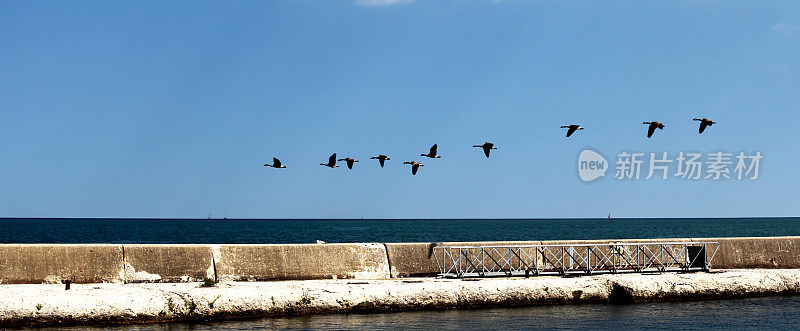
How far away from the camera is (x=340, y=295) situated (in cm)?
1390

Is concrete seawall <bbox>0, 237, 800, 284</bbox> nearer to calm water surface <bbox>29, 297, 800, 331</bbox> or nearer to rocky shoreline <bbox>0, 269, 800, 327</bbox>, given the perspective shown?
rocky shoreline <bbox>0, 269, 800, 327</bbox>

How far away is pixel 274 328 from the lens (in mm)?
12727

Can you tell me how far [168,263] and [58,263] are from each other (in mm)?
1805

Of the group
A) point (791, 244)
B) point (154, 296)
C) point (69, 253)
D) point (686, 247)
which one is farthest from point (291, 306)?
point (791, 244)

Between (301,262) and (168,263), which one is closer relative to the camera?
(168,263)

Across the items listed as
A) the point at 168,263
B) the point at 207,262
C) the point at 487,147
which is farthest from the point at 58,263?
the point at 487,147

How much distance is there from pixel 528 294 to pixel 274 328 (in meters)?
4.84

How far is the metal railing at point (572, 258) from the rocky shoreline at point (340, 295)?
738mm

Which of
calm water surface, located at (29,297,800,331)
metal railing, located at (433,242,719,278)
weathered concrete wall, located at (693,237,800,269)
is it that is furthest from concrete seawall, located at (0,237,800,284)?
weathered concrete wall, located at (693,237,800,269)

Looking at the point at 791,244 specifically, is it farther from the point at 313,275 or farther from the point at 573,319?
the point at 313,275

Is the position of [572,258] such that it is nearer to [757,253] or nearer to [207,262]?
[757,253]

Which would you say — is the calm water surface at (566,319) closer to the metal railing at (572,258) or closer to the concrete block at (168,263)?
the metal railing at (572,258)

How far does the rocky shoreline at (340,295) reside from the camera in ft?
40.7

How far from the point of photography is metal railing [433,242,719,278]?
647 inches
